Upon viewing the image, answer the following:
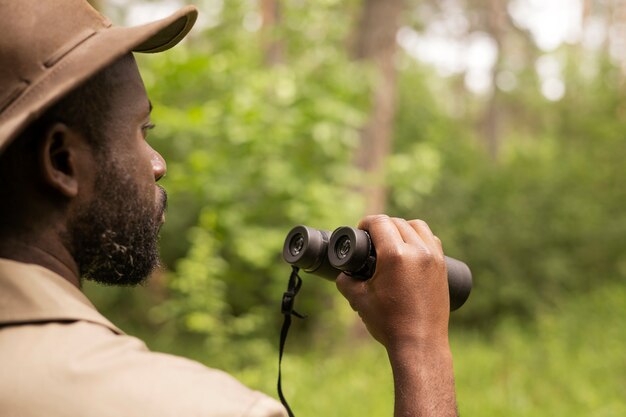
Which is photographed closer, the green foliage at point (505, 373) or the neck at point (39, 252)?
the neck at point (39, 252)

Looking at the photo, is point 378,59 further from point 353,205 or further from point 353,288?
point 353,288

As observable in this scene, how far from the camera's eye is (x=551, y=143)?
56.0 ft

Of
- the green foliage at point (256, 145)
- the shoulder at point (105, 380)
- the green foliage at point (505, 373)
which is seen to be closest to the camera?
the shoulder at point (105, 380)

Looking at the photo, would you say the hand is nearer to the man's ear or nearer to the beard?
the beard

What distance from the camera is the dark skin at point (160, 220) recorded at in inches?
50.5

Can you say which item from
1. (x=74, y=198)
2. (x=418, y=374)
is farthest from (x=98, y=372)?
(x=418, y=374)

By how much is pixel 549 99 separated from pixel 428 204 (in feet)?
36.1

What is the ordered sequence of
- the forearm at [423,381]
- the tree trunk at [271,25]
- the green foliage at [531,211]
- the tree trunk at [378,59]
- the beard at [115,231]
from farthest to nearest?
the green foliage at [531,211] → the tree trunk at [378,59] → the tree trunk at [271,25] → the forearm at [423,381] → the beard at [115,231]

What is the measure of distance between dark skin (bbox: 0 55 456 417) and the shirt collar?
0.05 m

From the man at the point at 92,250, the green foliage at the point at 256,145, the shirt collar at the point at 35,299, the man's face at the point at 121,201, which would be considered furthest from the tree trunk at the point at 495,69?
the shirt collar at the point at 35,299

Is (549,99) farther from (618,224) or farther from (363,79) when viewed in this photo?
(363,79)

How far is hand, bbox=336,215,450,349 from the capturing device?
4.99 feet

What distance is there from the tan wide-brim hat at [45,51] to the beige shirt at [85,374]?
261mm

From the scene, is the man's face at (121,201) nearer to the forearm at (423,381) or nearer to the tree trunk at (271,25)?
the forearm at (423,381)
